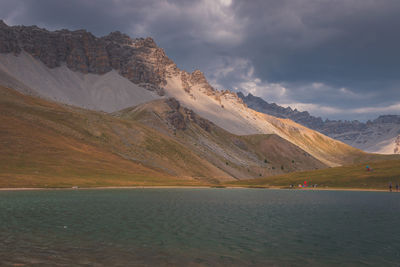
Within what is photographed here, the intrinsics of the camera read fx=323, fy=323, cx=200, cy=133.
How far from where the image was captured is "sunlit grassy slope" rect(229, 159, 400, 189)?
127000 mm

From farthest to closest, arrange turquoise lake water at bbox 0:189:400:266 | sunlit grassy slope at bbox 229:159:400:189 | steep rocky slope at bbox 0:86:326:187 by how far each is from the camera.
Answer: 1. sunlit grassy slope at bbox 229:159:400:189
2. steep rocky slope at bbox 0:86:326:187
3. turquoise lake water at bbox 0:189:400:266

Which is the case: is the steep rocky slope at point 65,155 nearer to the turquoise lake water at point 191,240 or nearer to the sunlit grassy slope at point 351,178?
the sunlit grassy slope at point 351,178

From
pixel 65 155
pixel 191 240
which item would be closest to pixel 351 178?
pixel 65 155

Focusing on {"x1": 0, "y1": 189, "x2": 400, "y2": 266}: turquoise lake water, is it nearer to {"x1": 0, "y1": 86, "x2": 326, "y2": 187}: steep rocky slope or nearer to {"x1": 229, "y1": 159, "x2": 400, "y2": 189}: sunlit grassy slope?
{"x1": 0, "y1": 86, "x2": 326, "y2": 187}: steep rocky slope

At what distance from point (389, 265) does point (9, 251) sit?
1066 inches

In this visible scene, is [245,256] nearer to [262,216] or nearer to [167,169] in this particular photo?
[262,216]

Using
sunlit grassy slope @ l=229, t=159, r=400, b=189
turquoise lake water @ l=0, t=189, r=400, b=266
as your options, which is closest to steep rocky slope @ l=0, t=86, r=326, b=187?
sunlit grassy slope @ l=229, t=159, r=400, b=189

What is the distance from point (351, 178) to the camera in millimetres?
139000

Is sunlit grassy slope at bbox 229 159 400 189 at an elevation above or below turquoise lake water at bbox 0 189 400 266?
above

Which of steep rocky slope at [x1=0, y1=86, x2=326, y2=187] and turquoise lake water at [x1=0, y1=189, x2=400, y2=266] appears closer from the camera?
turquoise lake water at [x1=0, y1=189, x2=400, y2=266]

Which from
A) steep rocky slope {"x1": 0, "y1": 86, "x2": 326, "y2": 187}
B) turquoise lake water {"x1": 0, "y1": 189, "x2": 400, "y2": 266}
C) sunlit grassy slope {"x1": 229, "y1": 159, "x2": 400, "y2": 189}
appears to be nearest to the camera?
turquoise lake water {"x1": 0, "y1": 189, "x2": 400, "y2": 266}

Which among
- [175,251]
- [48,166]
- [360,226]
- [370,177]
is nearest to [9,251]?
[175,251]

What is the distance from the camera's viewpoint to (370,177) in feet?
438

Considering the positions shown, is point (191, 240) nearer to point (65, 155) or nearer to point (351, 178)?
point (351, 178)
